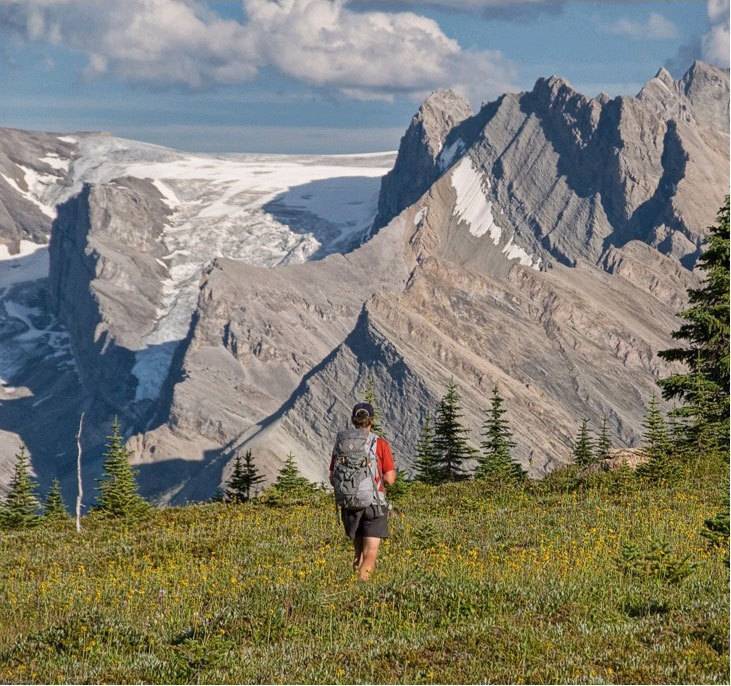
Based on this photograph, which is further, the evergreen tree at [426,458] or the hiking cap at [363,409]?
the evergreen tree at [426,458]

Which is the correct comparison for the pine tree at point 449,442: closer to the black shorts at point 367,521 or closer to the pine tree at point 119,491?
the pine tree at point 119,491

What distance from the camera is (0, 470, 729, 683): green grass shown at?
13242mm

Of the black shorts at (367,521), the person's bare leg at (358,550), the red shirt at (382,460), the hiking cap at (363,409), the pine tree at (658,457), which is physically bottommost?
the person's bare leg at (358,550)

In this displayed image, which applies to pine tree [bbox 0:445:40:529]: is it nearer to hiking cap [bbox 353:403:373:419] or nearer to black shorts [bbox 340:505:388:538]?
black shorts [bbox 340:505:388:538]

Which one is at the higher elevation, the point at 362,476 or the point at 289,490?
the point at 362,476

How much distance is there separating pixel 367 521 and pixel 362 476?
675mm

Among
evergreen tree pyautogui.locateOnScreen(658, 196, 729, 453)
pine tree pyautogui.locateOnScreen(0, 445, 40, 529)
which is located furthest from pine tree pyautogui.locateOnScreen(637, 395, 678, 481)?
pine tree pyautogui.locateOnScreen(0, 445, 40, 529)

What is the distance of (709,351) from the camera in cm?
4194

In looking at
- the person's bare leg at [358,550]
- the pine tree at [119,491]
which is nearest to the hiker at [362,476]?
the person's bare leg at [358,550]

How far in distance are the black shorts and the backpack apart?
11 cm

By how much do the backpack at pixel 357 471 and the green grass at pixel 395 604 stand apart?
1153 millimetres

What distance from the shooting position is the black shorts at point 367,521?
1759 centimetres

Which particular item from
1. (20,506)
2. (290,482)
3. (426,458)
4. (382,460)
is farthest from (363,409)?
(426,458)

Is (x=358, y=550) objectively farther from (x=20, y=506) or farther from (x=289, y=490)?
(x=20, y=506)
